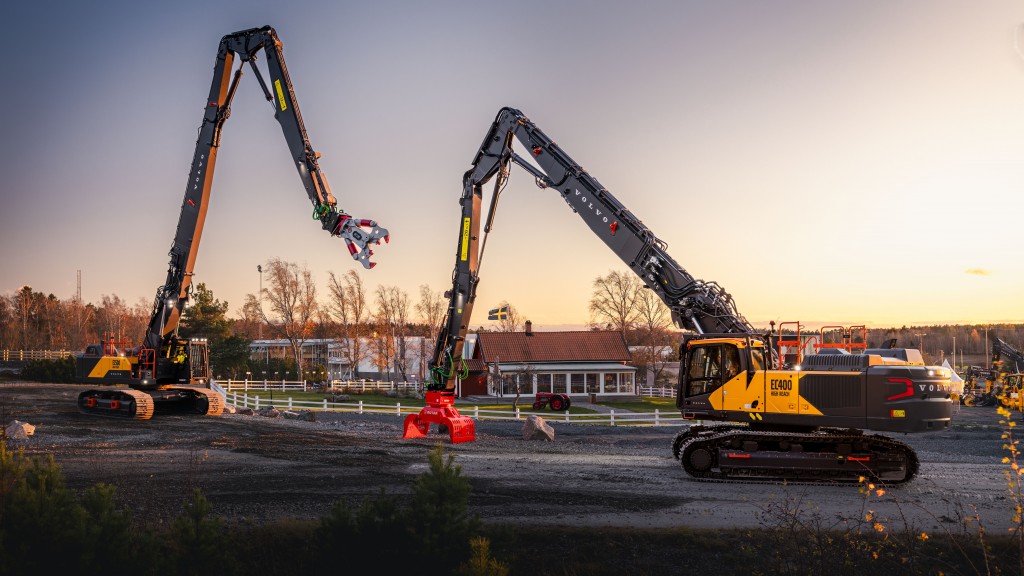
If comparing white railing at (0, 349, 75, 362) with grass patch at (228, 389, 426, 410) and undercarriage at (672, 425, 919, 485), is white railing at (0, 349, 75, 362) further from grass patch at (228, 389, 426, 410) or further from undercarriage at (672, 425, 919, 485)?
undercarriage at (672, 425, 919, 485)

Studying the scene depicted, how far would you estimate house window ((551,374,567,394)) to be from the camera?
2002 inches

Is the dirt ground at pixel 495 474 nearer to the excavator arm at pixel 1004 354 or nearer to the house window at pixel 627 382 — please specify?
the excavator arm at pixel 1004 354

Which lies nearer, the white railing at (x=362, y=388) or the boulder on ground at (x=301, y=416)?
the boulder on ground at (x=301, y=416)

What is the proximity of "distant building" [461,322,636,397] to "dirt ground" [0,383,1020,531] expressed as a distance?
2318 cm

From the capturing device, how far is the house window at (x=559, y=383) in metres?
50.8

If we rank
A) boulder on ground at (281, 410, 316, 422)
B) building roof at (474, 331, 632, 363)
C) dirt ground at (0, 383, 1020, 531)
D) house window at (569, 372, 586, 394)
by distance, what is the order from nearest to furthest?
dirt ground at (0, 383, 1020, 531)
boulder on ground at (281, 410, 316, 422)
building roof at (474, 331, 632, 363)
house window at (569, 372, 586, 394)

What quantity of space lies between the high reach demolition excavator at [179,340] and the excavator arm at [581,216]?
7106 millimetres

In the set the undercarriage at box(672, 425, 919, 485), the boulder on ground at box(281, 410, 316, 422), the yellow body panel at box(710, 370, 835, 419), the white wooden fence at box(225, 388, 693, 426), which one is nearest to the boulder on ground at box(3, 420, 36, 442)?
the boulder on ground at box(281, 410, 316, 422)

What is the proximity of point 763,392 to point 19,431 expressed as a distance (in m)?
21.9

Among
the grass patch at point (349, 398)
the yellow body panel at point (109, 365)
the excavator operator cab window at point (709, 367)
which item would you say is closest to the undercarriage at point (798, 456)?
the excavator operator cab window at point (709, 367)

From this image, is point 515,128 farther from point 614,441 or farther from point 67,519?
point 67,519

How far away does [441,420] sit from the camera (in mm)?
20703

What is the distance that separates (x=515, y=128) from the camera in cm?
1972

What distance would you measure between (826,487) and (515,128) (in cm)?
1188
